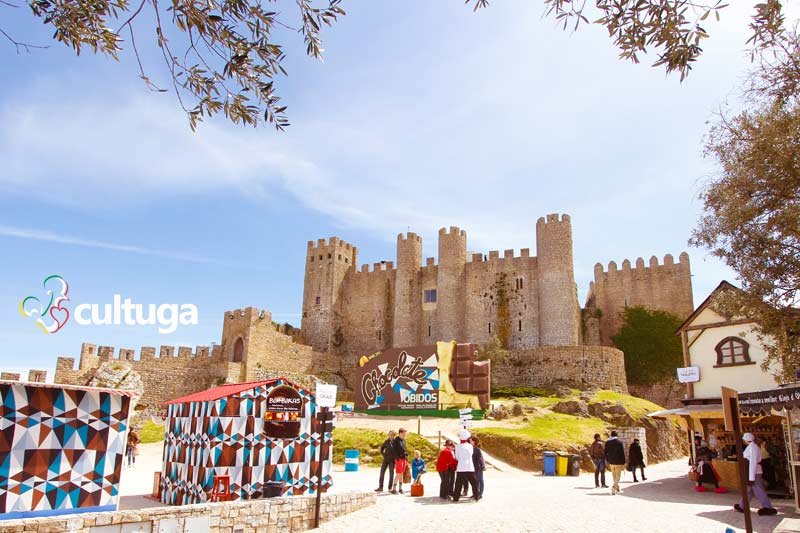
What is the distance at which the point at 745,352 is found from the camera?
17.7 m

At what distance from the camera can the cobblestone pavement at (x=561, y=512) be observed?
378 inches

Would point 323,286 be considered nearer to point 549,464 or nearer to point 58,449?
point 549,464

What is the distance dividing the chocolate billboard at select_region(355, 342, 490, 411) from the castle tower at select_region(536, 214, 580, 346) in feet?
40.4

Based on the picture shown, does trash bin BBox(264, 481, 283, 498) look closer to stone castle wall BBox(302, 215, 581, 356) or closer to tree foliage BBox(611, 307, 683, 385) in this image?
stone castle wall BBox(302, 215, 581, 356)

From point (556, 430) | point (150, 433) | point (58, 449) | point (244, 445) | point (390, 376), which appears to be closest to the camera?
point (58, 449)

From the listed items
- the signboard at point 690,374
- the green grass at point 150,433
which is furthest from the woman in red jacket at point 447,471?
the green grass at point 150,433

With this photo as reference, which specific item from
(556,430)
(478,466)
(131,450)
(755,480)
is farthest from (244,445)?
(556,430)

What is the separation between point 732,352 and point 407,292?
27701 mm

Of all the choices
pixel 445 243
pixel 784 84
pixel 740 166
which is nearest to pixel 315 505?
pixel 740 166

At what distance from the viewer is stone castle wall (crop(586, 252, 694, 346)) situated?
4059 cm

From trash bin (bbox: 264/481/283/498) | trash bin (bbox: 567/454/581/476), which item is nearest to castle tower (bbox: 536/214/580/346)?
trash bin (bbox: 567/454/581/476)

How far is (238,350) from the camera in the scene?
3809 centimetres

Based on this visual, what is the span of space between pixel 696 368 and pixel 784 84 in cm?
1109

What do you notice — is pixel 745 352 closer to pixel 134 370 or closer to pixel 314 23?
pixel 314 23
